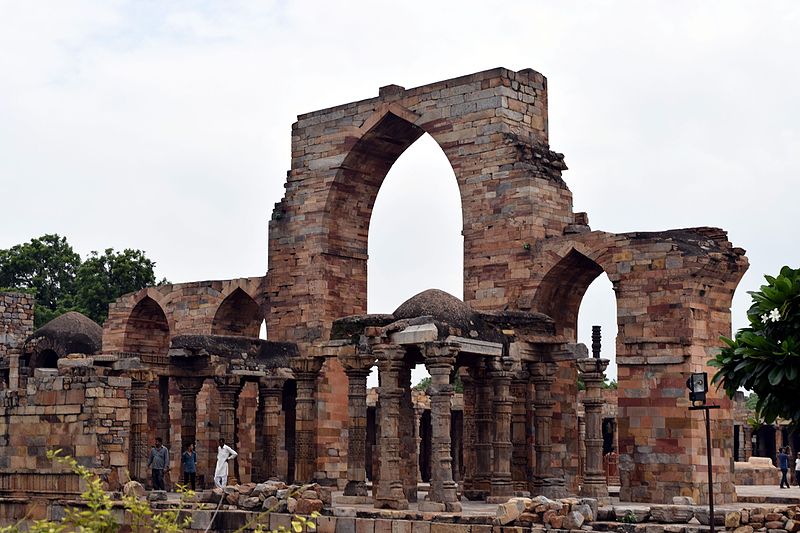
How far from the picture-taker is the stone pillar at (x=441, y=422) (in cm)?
1795

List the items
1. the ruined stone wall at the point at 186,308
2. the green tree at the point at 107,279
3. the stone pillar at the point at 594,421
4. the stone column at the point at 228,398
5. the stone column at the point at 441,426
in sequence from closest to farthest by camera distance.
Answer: the stone column at the point at 441,426
the stone pillar at the point at 594,421
the stone column at the point at 228,398
the ruined stone wall at the point at 186,308
the green tree at the point at 107,279

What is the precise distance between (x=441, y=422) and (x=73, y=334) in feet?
55.3

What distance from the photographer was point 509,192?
79.9 ft

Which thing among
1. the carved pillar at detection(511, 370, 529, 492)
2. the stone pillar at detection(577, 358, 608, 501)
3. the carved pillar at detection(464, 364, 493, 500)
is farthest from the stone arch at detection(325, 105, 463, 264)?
the stone pillar at detection(577, 358, 608, 501)

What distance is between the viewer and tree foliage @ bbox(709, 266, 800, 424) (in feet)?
39.3

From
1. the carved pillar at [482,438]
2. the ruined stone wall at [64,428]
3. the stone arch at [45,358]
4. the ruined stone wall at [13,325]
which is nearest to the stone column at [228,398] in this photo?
the ruined stone wall at [64,428]

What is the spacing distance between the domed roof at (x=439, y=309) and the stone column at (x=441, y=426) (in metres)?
0.63

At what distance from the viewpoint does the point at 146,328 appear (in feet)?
109

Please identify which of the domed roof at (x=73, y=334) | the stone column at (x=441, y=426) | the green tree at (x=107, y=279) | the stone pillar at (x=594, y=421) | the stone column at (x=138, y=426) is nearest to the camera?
the stone column at (x=441, y=426)

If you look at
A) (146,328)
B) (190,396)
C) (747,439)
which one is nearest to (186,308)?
(146,328)

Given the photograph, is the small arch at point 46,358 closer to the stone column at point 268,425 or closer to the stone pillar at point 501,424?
the stone column at point 268,425

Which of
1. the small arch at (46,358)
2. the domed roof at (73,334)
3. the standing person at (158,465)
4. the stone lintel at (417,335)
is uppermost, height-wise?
the domed roof at (73,334)

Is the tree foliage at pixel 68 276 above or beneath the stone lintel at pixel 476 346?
above

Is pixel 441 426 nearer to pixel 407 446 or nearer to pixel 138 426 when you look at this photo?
pixel 407 446
